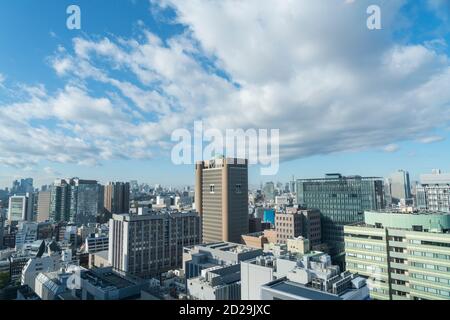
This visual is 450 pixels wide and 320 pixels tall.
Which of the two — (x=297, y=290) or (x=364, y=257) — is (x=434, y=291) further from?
(x=297, y=290)

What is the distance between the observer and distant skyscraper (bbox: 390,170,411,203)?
43.8 metres

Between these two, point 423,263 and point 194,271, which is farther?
point 194,271

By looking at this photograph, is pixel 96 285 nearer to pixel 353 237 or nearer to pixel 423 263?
pixel 353 237

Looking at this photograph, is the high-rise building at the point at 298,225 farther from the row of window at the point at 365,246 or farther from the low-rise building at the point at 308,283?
the low-rise building at the point at 308,283

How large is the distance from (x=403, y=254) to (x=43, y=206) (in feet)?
125

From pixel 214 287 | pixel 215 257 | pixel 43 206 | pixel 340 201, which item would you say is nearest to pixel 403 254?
pixel 214 287

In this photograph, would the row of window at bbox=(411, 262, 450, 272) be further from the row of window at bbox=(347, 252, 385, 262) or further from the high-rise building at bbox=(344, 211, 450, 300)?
the row of window at bbox=(347, 252, 385, 262)

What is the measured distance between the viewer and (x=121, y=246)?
14.7 m

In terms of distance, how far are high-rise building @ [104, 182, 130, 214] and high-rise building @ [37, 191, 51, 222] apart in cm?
682

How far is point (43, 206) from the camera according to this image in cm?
3553

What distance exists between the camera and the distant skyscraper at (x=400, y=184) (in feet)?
144

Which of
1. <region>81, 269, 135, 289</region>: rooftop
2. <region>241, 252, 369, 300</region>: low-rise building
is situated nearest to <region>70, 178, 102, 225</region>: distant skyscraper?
<region>81, 269, 135, 289</region>: rooftop
